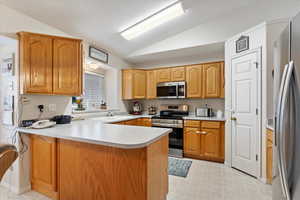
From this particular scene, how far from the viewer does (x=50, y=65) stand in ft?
6.97

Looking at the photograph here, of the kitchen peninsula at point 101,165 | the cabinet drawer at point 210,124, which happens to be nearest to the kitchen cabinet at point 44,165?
the kitchen peninsula at point 101,165

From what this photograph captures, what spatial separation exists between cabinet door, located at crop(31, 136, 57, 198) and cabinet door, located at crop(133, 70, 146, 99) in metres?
2.52

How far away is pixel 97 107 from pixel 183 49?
2565mm

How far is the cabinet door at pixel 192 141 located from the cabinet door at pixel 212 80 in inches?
35.5

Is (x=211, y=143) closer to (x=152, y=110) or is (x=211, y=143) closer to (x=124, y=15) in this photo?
(x=152, y=110)

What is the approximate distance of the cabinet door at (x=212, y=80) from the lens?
342 centimetres

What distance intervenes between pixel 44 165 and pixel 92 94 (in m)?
2.14

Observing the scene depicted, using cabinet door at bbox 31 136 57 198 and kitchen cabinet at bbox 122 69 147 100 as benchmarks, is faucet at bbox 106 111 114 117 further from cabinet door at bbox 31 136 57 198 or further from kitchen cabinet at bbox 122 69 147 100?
cabinet door at bbox 31 136 57 198

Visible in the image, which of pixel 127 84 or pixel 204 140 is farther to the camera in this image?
pixel 127 84

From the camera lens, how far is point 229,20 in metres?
3.04

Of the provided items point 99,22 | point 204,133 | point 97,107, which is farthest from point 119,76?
point 204,133

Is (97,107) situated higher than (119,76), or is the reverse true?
(119,76)

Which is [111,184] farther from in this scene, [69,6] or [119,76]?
[119,76]

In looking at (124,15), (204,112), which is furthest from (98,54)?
(204,112)
